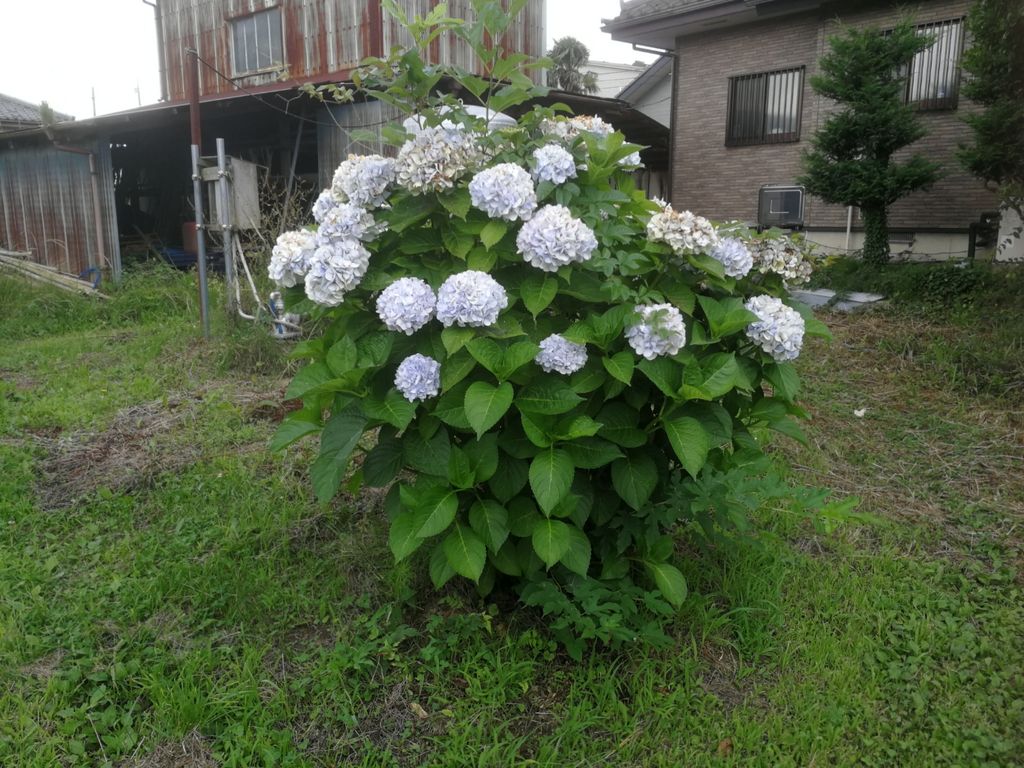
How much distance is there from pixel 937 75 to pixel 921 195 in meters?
1.68

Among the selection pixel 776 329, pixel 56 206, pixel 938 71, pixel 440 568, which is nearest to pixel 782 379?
pixel 776 329

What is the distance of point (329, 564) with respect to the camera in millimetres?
3105

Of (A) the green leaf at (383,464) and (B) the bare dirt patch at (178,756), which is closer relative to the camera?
(B) the bare dirt patch at (178,756)

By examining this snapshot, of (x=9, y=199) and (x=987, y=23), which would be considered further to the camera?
(x=9, y=199)

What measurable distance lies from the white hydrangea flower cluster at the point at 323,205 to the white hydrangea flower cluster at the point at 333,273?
22cm

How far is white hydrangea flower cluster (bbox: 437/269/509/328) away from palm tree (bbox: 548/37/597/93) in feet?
94.4

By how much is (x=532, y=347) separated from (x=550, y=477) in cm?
37

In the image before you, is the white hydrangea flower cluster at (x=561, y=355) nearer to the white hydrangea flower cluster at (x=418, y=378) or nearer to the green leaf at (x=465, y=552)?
the white hydrangea flower cluster at (x=418, y=378)

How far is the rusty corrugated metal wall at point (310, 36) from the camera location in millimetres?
11508

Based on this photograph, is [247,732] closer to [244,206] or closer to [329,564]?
[329,564]

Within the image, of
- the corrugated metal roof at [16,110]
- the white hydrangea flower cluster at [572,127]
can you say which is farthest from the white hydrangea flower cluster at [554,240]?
the corrugated metal roof at [16,110]

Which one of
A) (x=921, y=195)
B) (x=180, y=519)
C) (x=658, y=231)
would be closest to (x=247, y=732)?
(x=180, y=519)

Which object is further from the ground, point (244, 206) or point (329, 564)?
→ point (244, 206)

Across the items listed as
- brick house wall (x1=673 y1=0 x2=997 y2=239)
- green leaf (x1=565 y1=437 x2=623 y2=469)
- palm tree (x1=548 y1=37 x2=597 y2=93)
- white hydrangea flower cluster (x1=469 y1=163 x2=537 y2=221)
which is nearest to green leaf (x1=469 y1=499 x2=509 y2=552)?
green leaf (x1=565 y1=437 x2=623 y2=469)
